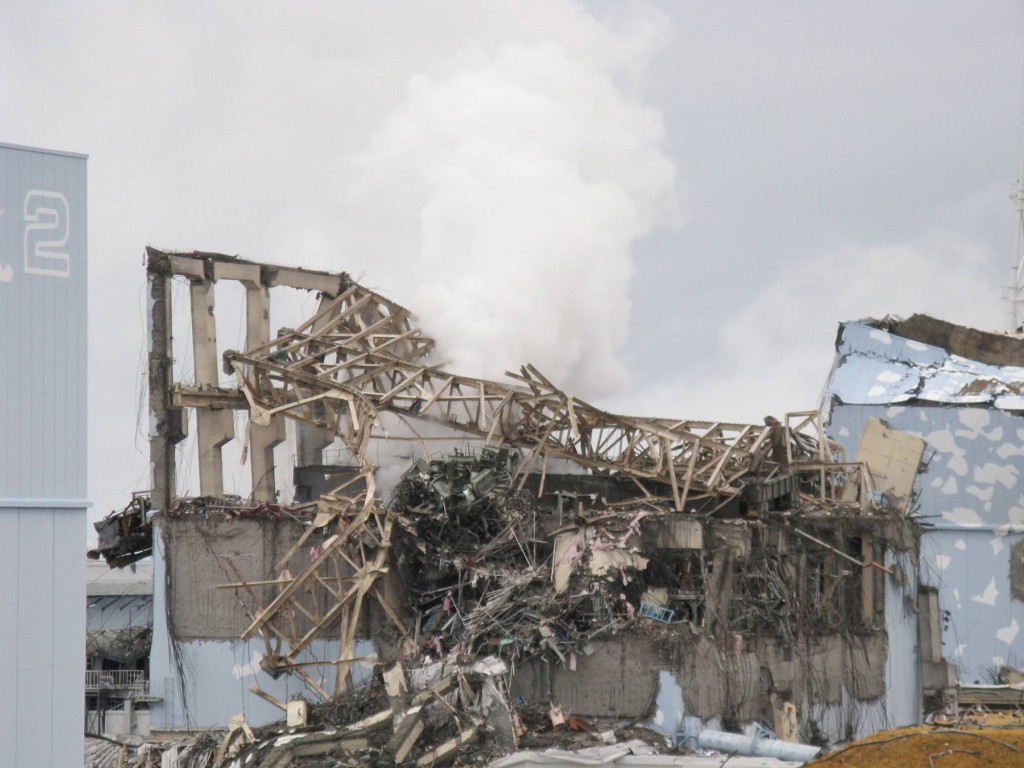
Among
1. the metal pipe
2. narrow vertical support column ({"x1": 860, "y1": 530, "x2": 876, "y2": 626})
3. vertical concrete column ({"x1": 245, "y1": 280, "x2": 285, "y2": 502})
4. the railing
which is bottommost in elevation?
the metal pipe

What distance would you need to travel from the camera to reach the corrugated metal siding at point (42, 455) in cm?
2100

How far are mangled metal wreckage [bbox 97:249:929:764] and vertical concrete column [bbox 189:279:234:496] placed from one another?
2.0 inches

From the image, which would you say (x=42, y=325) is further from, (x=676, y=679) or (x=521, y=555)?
(x=676, y=679)

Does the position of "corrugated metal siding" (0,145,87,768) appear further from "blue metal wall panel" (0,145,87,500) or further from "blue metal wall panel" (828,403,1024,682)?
"blue metal wall panel" (828,403,1024,682)

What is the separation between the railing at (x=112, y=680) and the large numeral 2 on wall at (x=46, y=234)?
14.7 m

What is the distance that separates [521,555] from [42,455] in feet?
37.2

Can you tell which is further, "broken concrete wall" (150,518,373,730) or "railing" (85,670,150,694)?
"railing" (85,670,150,694)

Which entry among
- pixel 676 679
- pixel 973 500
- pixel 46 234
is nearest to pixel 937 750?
pixel 676 679

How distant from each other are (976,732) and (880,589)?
12.0m

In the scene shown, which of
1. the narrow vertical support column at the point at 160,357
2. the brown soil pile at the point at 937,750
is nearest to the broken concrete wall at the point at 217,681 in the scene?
the narrow vertical support column at the point at 160,357

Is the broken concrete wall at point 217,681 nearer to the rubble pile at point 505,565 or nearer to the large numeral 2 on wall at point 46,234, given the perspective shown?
the rubble pile at point 505,565

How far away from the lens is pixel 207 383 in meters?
33.7

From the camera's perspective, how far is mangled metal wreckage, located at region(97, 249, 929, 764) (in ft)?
94.8

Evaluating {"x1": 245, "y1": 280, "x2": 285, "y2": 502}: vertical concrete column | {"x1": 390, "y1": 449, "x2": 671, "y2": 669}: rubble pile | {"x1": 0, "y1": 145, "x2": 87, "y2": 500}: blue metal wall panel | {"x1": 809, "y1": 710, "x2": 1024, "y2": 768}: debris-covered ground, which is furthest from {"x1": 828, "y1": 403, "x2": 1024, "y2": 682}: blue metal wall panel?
{"x1": 0, "y1": 145, "x2": 87, "y2": 500}: blue metal wall panel
